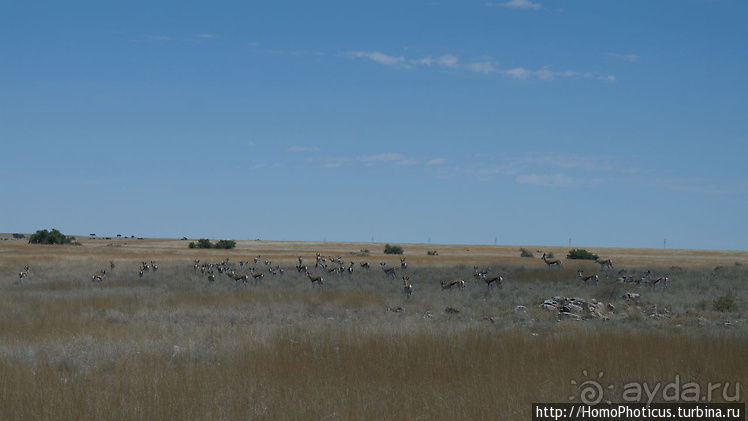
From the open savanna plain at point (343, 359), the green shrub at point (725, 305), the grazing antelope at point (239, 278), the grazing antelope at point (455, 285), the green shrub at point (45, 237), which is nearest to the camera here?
the open savanna plain at point (343, 359)

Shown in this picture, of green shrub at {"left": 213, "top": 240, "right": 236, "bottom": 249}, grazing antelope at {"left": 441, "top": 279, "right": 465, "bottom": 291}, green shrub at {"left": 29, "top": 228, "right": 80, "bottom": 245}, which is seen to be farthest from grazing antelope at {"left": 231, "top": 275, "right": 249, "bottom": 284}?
green shrub at {"left": 29, "top": 228, "right": 80, "bottom": 245}

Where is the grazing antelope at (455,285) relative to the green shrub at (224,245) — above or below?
below

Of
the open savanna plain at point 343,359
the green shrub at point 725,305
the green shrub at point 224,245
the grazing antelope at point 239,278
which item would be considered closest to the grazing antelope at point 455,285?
the open savanna plain at point 343,359

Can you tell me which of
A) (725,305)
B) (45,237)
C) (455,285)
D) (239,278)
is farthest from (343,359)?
(45,237)

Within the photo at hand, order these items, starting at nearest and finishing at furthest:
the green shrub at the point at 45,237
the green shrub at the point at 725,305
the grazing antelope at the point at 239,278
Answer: the green shrub at the point at 725,305 → the grazing antelope at the point at 239,278 → the green shrub at the point at 45,237

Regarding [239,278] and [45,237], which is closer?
[239,278]

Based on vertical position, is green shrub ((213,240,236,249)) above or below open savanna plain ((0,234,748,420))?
above

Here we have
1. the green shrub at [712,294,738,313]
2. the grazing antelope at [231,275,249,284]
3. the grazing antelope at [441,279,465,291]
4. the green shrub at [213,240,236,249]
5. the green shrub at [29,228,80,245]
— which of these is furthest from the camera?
the green shrub at [213,240,236,249]

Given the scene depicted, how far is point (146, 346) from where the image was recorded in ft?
38.3

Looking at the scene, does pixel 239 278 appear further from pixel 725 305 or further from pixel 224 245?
pixel 224 245

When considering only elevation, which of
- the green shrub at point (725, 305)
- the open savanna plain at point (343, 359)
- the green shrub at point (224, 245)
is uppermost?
the green shrub at point (224, 245)

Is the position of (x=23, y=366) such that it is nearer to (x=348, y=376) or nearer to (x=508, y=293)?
(x=348, y=376)

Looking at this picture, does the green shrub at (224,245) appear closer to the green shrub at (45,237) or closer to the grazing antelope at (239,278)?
the green shrub at (45,237)

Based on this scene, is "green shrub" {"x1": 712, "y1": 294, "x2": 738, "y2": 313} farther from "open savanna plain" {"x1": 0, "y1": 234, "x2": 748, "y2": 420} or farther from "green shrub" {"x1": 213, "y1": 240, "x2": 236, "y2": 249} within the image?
"green shrub" {"x1": 213, "y1": 240, "x2": 236, "y2": 249}
